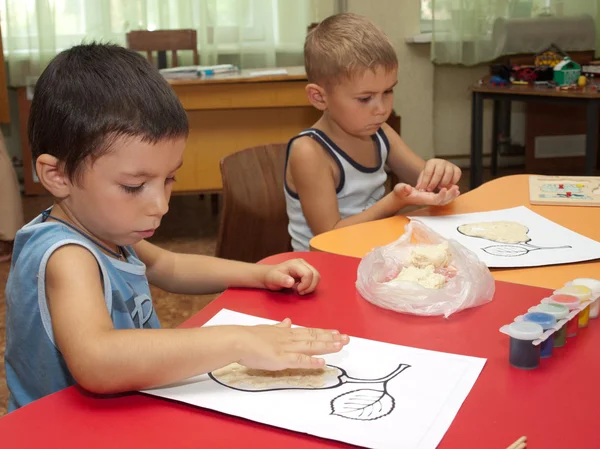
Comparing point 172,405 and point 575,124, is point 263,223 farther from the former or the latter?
point 575,124

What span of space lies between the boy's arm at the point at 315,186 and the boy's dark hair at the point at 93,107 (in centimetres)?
74

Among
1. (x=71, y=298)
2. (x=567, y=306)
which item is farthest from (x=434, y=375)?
(x=71, y=298)

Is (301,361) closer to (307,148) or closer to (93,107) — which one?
(93,107)

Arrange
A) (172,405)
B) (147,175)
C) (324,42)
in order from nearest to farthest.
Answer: (172,405)
(147,175)
(324,42)

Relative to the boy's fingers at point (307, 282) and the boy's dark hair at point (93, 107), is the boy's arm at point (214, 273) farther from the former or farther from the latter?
the boy's dark hair at point (93, 107)

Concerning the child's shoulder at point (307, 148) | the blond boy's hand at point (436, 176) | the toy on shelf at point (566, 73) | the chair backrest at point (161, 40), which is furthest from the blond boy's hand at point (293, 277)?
the chair backrest at point (161, 40)

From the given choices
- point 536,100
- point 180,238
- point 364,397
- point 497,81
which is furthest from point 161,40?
point 364,397

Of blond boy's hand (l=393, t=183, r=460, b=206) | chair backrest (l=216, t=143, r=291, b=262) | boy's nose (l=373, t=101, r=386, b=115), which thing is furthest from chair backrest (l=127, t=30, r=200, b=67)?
blond boy's hand (l=393, t=183, r=460, b=206)

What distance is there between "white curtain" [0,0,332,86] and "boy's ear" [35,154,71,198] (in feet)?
12.2

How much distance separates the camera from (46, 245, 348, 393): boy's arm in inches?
30.4

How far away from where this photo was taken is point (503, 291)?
3.51 ft

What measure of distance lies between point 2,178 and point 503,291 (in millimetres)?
2870

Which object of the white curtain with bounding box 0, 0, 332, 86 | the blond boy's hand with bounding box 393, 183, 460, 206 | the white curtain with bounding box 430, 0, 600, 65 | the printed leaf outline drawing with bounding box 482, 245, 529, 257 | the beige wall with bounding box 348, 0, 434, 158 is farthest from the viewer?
the beige wall with bounding box 348, 0, 434, 158

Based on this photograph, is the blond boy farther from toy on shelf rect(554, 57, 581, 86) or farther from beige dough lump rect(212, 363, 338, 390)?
toy on shelf rect(554, 57, 581, 86)
